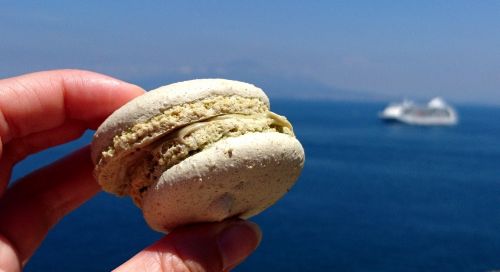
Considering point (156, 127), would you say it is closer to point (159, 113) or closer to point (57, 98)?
point (159, 113)

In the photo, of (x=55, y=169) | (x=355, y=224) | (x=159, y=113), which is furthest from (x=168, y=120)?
(x=355, y=224)

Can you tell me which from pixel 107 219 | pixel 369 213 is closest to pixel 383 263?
pixel 369 213

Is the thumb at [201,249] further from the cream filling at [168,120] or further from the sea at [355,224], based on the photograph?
the sea at [355,224]

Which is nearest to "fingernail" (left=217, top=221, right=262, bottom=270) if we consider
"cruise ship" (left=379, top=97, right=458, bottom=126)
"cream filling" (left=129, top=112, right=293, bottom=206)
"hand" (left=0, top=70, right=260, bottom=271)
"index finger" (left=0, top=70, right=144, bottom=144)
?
"hand" (left=0, top=70, right=260, bottom=271)

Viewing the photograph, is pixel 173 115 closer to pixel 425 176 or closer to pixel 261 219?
pixel 261 219

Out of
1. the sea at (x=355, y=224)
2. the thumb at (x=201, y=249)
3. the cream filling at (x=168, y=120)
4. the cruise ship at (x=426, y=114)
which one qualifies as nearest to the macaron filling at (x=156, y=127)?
the cream filling at (x=168, y=120)

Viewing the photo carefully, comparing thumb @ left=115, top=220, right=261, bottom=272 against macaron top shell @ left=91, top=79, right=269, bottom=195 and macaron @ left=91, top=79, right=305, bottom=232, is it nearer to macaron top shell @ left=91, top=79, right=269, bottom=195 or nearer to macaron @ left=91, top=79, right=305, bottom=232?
macaron @ left=91, top=79, right=305, bottom=232
